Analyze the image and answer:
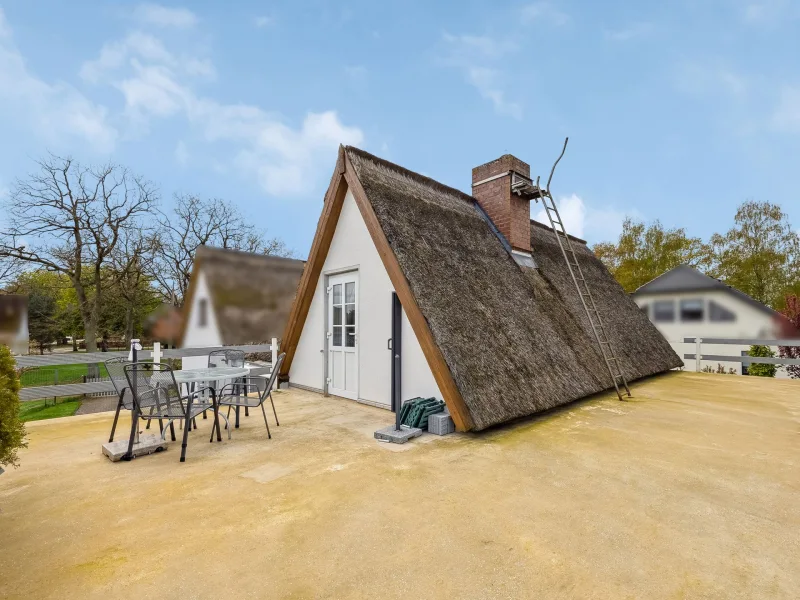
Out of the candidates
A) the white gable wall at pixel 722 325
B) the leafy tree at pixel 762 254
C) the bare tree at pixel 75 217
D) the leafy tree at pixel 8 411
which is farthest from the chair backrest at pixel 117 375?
the leafy tree at pixel 762 254

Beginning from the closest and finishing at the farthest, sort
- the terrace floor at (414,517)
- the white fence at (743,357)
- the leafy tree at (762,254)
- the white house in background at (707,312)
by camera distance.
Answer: the terrace floor at (414,517) → the white fence at (743,357) → the white house in background at (707,312) → the leafy tree at (762,254)

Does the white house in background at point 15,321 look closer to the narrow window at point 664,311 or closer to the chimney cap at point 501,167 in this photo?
the chimney cap at point 501,167

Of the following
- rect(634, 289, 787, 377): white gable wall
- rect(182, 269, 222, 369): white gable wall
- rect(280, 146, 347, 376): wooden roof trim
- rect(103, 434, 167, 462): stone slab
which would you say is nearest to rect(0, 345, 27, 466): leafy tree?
rect(103, 434, 167, 462): stone slab

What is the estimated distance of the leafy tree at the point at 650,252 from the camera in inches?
840

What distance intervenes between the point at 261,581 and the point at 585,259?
1082 cm

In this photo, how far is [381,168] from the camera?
6207 mm

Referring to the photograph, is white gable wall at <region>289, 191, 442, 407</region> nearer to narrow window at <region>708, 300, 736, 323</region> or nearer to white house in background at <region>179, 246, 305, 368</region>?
white house in background at <region>179, 246, 305, 368</region>

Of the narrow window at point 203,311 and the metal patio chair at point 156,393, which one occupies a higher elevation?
the narrow window at point 203,311

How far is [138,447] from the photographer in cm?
369

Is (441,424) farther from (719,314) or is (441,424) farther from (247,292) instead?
A: (719,314)

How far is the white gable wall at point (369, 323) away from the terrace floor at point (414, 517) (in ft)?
3.76

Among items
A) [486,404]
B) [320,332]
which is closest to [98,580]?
[486,404]

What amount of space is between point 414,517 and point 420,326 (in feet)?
7.46

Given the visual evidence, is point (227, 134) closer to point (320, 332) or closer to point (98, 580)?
point (320, 332)
